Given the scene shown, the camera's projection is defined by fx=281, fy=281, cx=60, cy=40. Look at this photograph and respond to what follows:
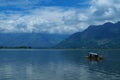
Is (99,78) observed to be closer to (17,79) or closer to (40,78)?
(40,78)

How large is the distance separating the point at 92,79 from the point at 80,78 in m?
4.21

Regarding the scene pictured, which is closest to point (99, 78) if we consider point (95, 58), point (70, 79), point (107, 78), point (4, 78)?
point (107, 78)

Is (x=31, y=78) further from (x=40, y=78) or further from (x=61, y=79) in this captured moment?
(x=61, y=79)

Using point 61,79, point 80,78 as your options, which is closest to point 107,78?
point 80,78

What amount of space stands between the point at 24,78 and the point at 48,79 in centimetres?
825

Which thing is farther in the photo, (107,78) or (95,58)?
(95,58)

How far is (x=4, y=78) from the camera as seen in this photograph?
84.4 metres

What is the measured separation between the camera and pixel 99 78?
8256cm

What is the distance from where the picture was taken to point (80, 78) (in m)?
83.0

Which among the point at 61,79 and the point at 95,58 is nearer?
the point at 61,79

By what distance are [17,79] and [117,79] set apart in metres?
28.9

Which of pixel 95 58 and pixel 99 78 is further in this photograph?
pixel 95 58

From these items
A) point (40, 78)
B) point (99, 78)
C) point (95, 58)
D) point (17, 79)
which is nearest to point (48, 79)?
point (40, 78)

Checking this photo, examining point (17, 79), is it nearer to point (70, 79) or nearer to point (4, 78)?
point (4, 78)
